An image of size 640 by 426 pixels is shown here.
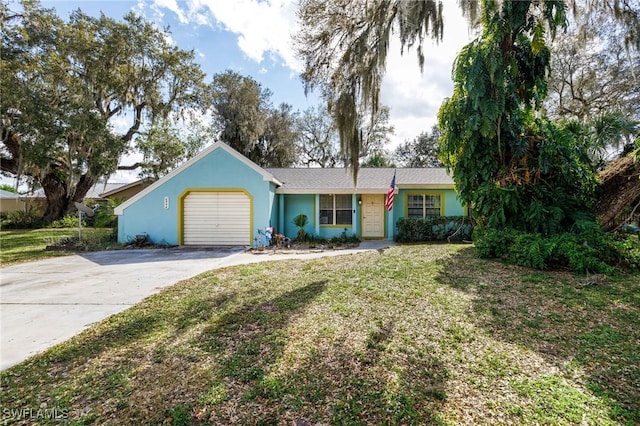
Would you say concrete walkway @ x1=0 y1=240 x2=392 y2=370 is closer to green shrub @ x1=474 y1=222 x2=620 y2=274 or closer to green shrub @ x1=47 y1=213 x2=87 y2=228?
green shrub @ x1=474 y1=222 x2=620 y2=274

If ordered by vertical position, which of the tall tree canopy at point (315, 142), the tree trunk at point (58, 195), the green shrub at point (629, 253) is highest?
the tall tree canopy at point (315, 142)

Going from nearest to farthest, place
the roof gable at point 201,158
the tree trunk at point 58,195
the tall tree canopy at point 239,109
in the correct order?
the roof gable at point 201,158, the tree trunk at point 58,195, the tall tree canopy at point 239,109

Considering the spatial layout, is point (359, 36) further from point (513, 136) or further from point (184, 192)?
point (184, 192)

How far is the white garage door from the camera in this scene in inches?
453

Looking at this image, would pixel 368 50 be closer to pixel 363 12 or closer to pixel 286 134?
pixel 363 12

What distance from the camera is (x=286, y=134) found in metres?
25.3

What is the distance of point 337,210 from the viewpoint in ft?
44.0

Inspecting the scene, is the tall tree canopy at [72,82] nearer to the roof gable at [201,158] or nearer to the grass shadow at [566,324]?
the roof gable at [201,158]

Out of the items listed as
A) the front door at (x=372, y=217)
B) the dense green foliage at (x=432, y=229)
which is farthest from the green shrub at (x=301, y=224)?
the dense green foliage at (x=432, y=229)

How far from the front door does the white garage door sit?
16.7 feet

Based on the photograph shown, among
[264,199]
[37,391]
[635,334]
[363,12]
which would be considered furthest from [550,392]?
[264,199]

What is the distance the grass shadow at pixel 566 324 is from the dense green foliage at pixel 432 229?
5852 millimetres

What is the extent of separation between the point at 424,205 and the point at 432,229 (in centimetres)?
150

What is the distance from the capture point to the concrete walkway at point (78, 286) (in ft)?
12.2
